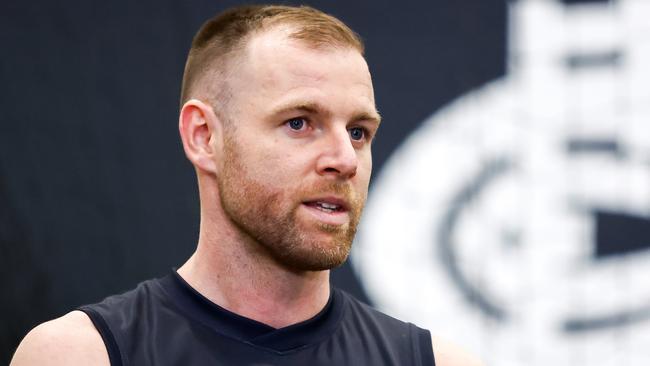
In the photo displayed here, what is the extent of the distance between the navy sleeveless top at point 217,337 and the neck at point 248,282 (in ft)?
0.07

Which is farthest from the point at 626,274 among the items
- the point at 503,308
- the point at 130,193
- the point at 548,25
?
the point at 130,193

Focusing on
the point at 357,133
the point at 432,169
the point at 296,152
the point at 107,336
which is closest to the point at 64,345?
the point at 107,336

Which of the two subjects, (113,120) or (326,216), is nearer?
(326,216)

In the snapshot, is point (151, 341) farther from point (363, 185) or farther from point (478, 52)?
point (478, 52)

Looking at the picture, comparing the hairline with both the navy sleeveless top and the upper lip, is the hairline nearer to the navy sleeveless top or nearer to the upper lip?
the upper lip

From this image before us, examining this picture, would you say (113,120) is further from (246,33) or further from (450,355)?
(450,355)

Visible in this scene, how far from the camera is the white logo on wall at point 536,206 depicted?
3.09 meters

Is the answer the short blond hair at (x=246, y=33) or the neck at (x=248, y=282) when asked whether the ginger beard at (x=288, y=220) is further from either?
the short blond hair at (x=246, y=33)

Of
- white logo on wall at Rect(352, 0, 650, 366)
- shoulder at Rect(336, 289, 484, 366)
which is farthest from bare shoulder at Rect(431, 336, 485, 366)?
white logo on wall at Rect(352, 0, 650, 366)

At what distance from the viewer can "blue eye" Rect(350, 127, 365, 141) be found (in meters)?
1.63

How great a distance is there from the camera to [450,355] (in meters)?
1.72

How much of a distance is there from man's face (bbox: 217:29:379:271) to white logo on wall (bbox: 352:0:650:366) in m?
1.52

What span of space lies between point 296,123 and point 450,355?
0.50 metres

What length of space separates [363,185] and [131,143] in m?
1.67
